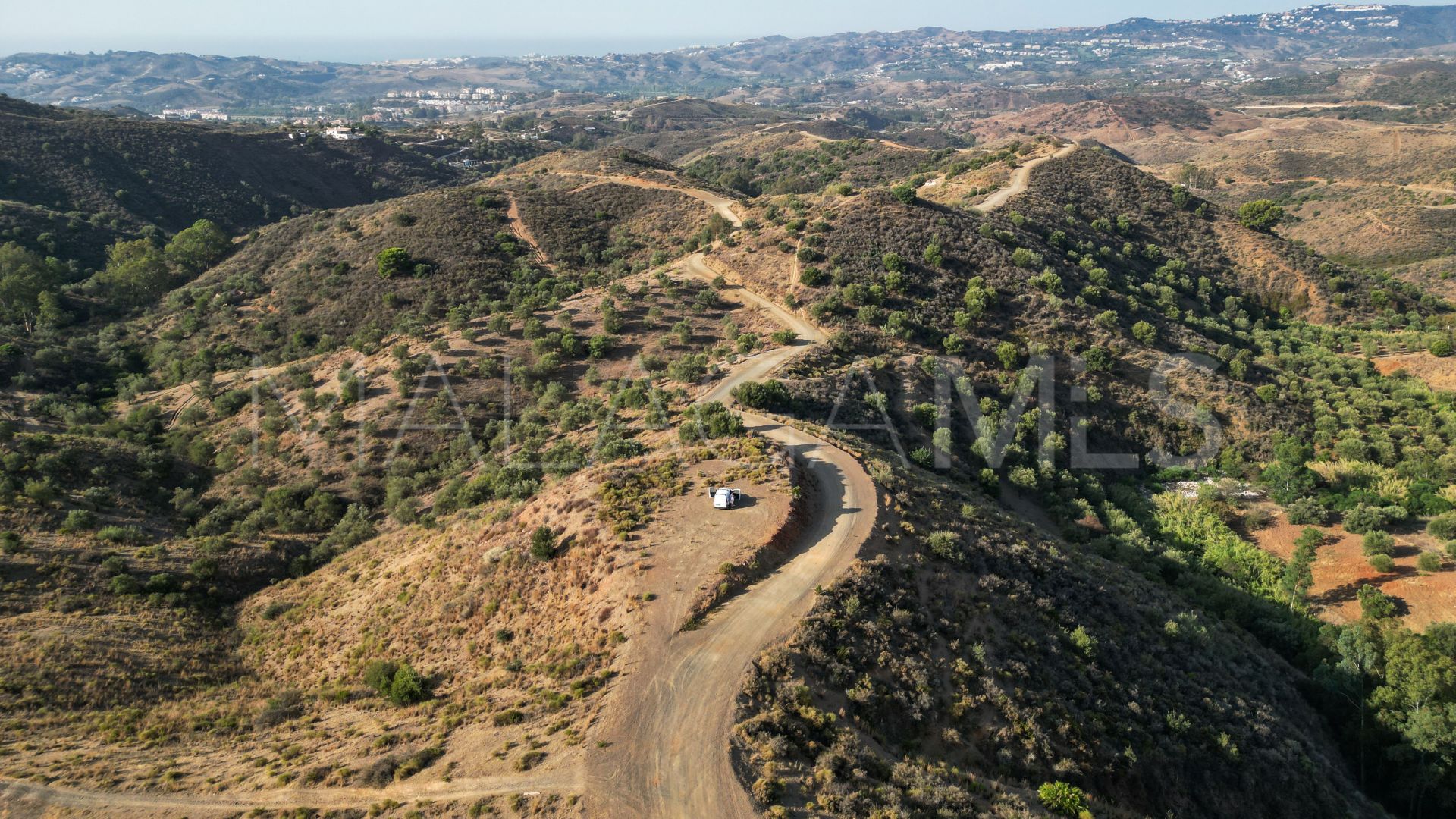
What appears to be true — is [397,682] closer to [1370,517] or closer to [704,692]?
[704,692]

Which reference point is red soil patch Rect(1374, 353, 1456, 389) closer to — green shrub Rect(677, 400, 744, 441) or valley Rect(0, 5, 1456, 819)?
valley Rect(0, 5, 1456, 819)

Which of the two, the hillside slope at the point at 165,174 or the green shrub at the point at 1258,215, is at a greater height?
the hillside slope at the point at 165,174

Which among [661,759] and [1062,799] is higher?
[661,759]

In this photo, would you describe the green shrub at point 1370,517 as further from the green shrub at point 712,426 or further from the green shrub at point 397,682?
the green shrub at point 397,682

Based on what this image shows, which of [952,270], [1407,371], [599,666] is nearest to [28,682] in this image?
[599,666]

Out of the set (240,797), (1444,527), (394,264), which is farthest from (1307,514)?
(394,264)

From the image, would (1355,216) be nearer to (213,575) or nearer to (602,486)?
(602,486)

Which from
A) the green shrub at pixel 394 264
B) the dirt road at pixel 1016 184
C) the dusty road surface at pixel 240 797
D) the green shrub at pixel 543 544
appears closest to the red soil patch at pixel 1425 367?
the dirt road at pixel 1016 184
